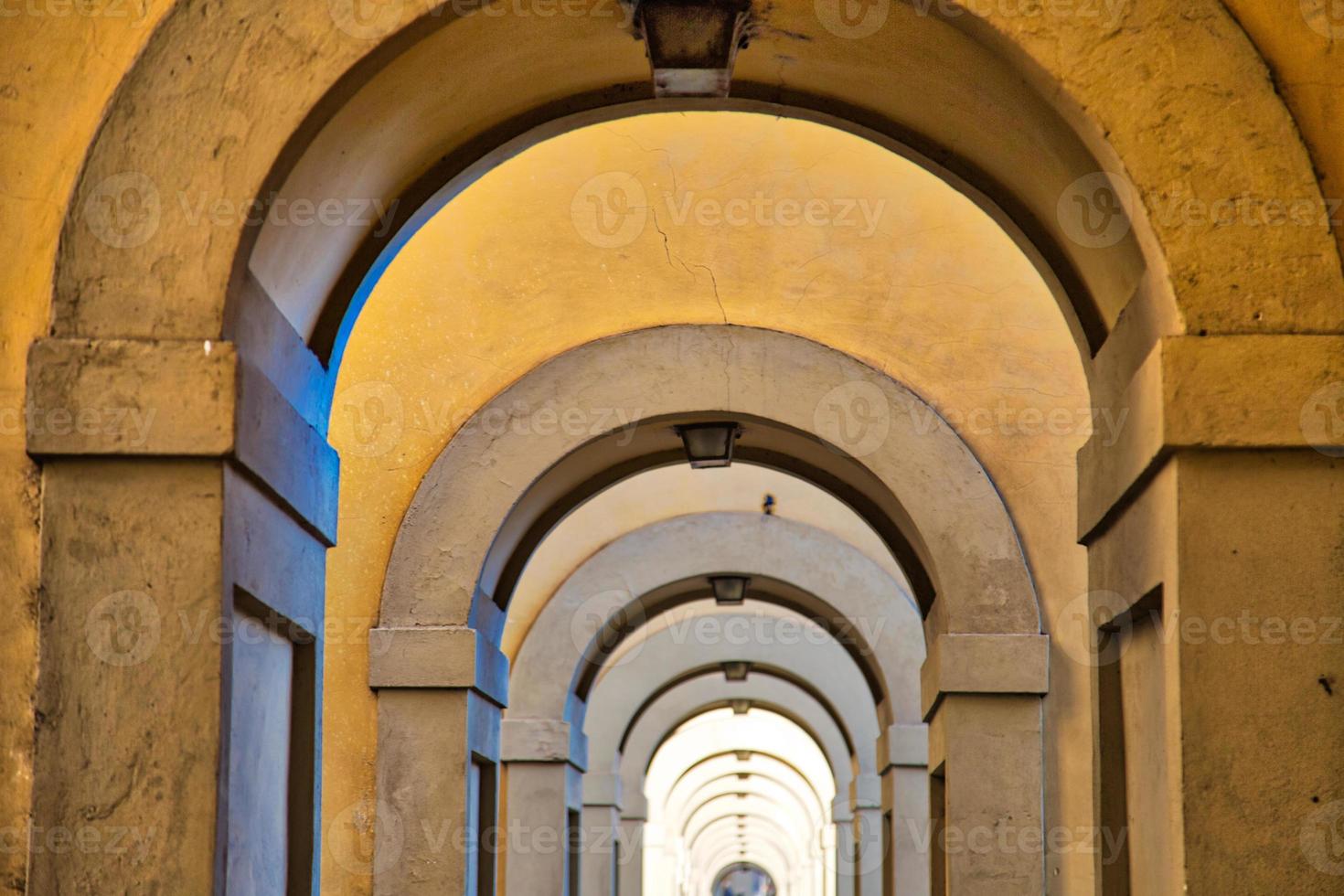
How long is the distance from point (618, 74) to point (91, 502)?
234 centimetres

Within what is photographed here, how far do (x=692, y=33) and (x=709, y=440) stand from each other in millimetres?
4632

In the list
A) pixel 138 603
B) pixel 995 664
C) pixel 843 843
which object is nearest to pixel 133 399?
pixel 138 603

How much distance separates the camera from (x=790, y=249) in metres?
8.77

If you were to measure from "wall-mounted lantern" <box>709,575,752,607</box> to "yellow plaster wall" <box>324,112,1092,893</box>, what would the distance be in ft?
16.9

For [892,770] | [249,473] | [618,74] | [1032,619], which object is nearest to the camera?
[249,473]

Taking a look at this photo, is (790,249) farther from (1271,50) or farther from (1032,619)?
(1271,50)

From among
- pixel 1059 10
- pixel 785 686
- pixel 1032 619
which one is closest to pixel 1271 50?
pixel 1059 10

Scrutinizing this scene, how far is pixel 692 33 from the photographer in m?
4.81

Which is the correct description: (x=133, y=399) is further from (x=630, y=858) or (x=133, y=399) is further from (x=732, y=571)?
(x=630, y=858)

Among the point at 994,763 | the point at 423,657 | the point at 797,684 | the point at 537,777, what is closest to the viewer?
the point at 994,763

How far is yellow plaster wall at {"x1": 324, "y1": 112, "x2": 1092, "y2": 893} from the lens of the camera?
8.52 meters

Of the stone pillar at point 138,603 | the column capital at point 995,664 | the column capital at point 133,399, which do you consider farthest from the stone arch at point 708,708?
the column capital at point 133,399

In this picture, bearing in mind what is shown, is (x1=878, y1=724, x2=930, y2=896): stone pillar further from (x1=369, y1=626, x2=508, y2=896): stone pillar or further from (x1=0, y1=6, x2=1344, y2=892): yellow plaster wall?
(x1=0, y1=6, x2=1344, y2=892): yellow plaster wall

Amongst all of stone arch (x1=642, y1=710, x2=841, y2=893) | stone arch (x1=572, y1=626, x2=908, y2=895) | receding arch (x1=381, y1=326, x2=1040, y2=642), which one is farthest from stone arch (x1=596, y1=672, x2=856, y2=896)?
receding arch (x1=381, y1=326, x2=1040, y2=642)
